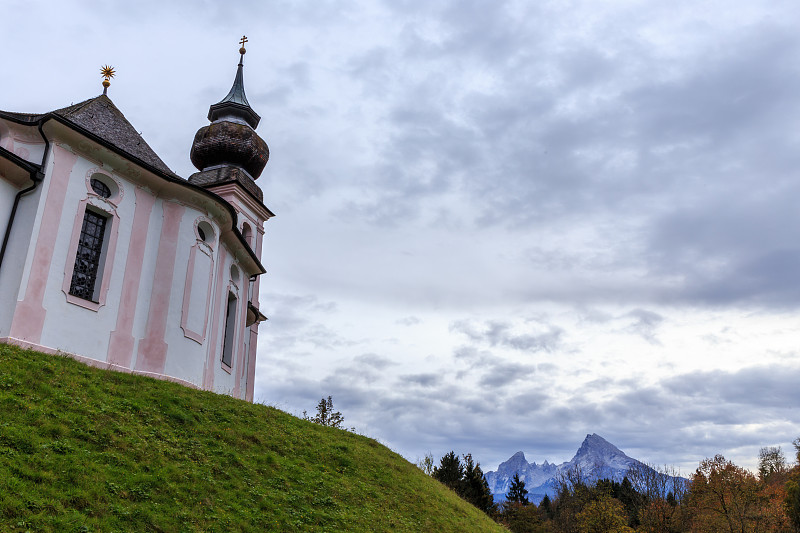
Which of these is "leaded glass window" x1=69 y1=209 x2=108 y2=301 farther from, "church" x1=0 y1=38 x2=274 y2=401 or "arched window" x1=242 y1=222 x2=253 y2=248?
"arched window" x1=242 y1=222 x2=253 y2=248

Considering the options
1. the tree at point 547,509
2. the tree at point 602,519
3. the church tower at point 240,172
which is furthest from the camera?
the tree at point 547,509

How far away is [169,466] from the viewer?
1284cm

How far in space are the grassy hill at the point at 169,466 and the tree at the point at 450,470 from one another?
39.0 metres

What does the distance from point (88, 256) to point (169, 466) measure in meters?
9.83

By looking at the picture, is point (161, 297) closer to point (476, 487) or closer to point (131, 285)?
point (131, 285)

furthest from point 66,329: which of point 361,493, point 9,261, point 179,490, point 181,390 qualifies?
point 361,493

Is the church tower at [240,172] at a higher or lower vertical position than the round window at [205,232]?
higher

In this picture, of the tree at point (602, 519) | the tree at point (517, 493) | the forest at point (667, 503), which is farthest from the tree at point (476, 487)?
the tree at point (517, 493)

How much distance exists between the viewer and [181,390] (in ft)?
60.7

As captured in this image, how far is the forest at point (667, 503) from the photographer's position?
142 feet

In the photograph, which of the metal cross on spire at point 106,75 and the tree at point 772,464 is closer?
the metal cross on spire at point 106,75

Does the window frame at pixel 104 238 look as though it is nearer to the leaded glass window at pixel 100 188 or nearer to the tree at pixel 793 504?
the leaded glass window at pixel 100 188

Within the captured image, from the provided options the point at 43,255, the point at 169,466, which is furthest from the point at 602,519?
the point at 43,255

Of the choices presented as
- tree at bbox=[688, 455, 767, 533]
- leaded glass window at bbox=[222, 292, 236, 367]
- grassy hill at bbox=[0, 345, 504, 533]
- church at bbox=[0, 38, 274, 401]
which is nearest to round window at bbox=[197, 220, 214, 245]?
church at bbox=[0, 38, 274, 401]
